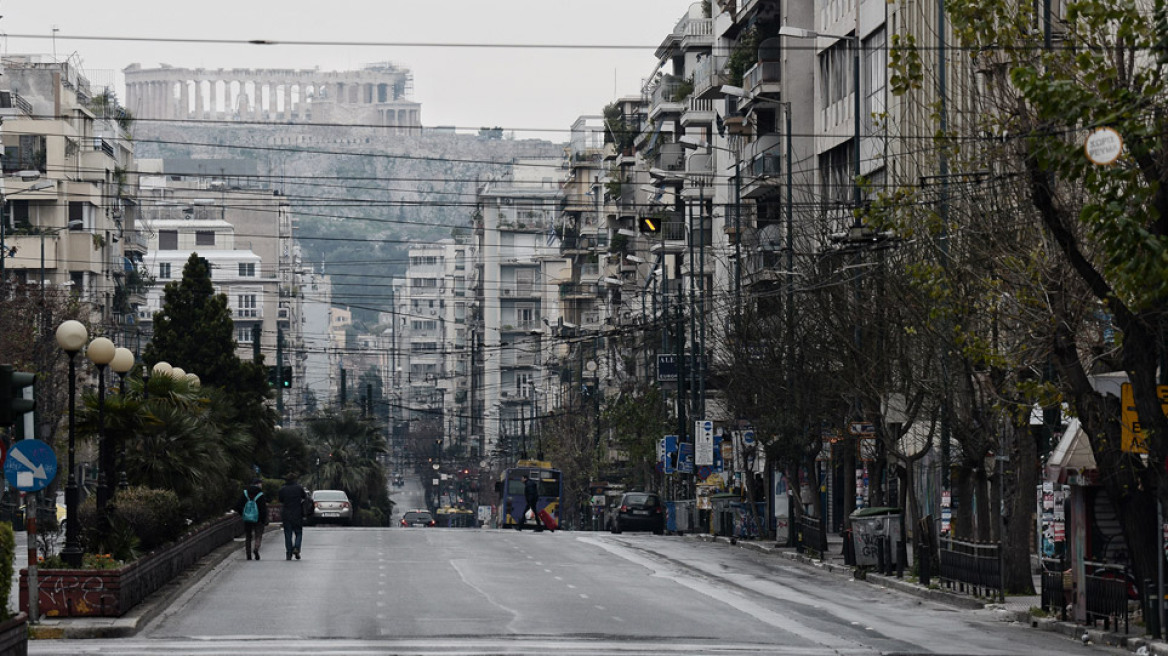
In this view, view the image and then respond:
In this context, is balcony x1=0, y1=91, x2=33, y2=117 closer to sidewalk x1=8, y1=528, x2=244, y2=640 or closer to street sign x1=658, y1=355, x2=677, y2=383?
street sign x1=658, y1=355, x2=677, y2=383

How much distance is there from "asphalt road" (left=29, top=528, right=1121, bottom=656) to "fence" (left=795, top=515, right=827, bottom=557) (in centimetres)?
190

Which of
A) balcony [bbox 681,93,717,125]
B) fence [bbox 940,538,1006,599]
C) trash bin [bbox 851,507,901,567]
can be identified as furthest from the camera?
balcony [bbox 681,93,717,125]

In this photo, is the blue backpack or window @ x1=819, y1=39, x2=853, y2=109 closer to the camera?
the blue backpack

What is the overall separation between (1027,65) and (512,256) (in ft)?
560

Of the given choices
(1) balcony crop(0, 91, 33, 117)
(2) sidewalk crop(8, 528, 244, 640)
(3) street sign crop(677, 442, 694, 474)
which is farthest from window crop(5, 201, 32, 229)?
(2) sidewalk crop(8, 528, 244, 640)

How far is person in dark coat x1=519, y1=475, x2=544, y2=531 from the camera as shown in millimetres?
80062

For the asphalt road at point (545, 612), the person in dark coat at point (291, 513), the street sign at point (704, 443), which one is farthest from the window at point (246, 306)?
the person in dark coat at point (291, 513)

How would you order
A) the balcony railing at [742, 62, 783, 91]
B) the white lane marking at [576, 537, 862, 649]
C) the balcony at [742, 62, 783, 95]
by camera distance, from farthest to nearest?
the balcony railing at [742, 62, 783, 91]
the balcony at [742, 62, 783, 95]
the white lane marking at [576, 537, 862, 649]

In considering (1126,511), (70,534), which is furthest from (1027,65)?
(70,534)

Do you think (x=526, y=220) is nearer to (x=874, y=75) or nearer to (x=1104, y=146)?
(x=874, y=75)

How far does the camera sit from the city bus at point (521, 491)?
8338 centimetres

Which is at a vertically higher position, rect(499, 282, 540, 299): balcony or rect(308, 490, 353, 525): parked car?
rect(499, 282, 540, 299): balcony

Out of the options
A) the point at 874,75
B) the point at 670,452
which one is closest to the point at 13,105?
the point at 670,452

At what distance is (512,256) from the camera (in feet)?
631
